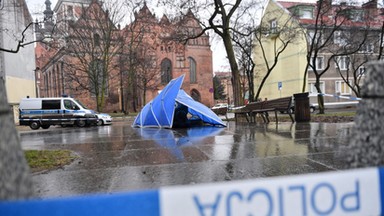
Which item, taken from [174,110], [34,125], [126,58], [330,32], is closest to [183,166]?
[174,110]

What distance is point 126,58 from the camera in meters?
37.9

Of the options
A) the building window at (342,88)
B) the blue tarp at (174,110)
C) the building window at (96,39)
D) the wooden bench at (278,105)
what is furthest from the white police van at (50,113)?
the building window at (342,88)

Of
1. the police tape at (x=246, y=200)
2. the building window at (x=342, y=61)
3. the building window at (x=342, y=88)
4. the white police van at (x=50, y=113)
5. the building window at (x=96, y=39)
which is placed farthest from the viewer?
the building window at (x=342, y=88)

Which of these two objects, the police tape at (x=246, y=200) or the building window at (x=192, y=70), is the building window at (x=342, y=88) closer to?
the building window at (x=192, y=70)

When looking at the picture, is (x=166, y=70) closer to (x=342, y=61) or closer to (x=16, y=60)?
(x=16, y=60)

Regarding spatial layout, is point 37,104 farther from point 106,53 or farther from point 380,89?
point 380,89

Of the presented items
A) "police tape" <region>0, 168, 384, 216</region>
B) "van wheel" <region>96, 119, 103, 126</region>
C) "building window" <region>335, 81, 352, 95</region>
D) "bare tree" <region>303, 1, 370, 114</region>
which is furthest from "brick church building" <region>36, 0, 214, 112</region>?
"building window" <region>335, 81, 352, 95</region>

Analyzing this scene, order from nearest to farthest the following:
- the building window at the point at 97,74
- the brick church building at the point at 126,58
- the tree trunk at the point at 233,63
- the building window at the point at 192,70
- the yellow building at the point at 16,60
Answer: the tree trunk at the point at 233,63
the brick church building at the point at 126,58
the yellow building at the point at 16,60
the building window at the point at 97,74
the building window at the point at 192,70

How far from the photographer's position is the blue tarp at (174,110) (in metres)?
12.9

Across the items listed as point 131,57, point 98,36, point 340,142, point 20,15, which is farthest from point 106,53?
point 340,142

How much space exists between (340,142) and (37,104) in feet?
66.9

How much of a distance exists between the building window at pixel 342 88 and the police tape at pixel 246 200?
4772 centimetres

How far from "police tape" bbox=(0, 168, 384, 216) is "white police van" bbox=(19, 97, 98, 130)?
21855 millimetres

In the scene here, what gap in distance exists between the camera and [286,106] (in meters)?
12.1
